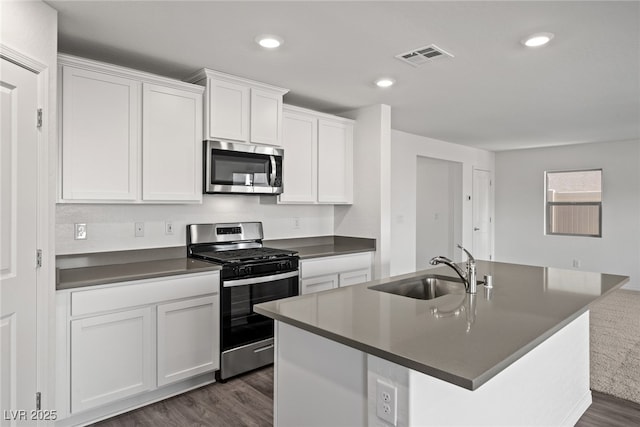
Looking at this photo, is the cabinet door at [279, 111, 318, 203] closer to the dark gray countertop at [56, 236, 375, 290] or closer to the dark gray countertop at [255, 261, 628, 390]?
the dark gray countertop at [56, 236, 375, 290]

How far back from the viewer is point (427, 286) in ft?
7.99

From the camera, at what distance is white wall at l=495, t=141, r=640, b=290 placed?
19.8 ft

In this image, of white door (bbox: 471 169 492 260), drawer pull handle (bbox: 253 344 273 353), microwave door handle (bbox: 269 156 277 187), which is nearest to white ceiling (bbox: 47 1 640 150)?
microwave door handle (bbox: 269 156 277 187)

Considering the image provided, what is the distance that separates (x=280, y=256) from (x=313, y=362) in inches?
65.3

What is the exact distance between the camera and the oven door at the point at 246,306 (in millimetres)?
2865

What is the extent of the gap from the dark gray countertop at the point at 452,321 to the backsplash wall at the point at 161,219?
1754 mm

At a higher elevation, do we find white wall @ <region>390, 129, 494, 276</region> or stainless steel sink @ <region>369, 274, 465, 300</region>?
white wall @ <region>390, 129, 494, 276</region>

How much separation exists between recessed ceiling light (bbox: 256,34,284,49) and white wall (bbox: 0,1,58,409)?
110 cm

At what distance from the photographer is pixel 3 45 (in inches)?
69.9

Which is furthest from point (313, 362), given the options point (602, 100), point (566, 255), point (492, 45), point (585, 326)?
point (566, 255)

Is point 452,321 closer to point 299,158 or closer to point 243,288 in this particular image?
point 243,288

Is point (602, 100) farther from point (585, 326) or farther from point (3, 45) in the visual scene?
point (3, 45)

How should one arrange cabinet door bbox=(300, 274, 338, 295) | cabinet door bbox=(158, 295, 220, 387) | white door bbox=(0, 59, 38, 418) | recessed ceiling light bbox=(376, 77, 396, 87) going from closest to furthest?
white door bbox=(0, 59, 38, 418), cabinet door bbox=(158, 295, 220, 387), recessed ceiling light bbox=(376, 77, 396, 87), cabinet door bbox=(300, 274, 338, 295)

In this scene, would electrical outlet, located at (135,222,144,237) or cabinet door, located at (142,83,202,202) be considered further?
electrical outlet, located at (135,222,144,237)
